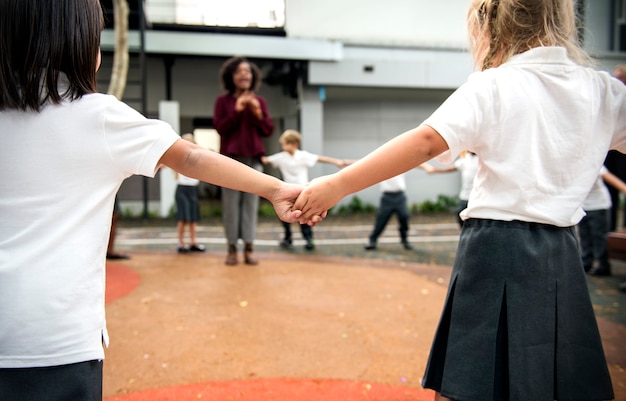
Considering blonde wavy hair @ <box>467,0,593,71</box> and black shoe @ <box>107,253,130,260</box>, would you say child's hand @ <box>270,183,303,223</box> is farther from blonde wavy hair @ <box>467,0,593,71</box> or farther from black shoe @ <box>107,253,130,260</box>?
black shoe @ <box>107,253,130,260</box>

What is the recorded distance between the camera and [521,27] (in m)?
1.75

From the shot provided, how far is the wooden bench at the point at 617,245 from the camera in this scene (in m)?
5.41

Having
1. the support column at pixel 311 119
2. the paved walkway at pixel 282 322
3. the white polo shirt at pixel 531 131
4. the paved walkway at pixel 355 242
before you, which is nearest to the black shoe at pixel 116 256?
the paved walkway at pixel 282 322

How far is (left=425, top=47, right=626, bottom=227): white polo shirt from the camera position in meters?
1.63

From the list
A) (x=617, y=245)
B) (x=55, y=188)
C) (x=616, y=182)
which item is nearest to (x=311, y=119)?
(x=617, y=245)

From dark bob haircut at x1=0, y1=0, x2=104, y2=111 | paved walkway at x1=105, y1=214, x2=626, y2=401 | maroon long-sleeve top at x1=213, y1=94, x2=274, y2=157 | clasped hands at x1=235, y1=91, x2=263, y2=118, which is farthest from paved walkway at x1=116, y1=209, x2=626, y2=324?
dark bob haircut at x1=0, y1=0, x2=104, y2=111

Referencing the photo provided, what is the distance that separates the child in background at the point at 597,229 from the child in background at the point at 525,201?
4459 mm

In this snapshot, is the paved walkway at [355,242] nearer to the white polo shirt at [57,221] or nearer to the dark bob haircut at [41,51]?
the white polo shirt at [57,221]

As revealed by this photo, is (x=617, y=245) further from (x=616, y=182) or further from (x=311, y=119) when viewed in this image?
(x=311, y=119)

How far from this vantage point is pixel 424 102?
48.7 ft

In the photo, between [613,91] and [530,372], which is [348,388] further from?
[613,91]

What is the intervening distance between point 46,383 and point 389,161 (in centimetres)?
116

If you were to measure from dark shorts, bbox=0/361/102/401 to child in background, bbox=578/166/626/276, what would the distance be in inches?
218

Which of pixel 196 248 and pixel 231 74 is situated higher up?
pixel 231 74
